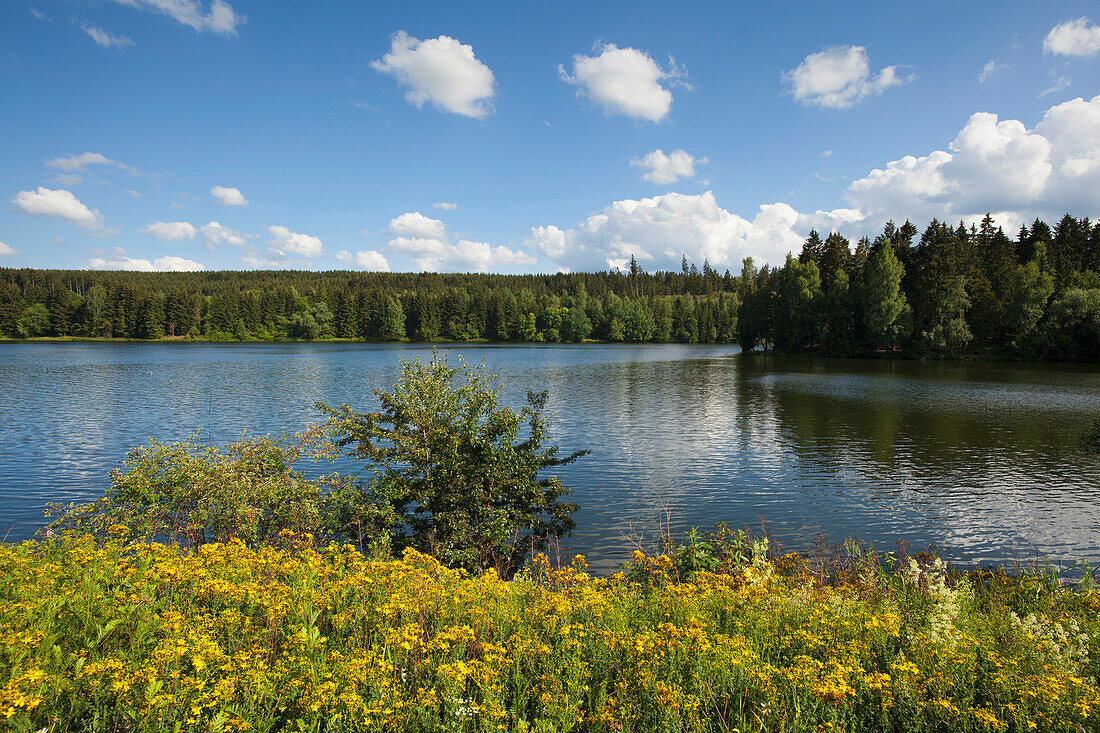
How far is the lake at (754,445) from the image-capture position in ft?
55.4

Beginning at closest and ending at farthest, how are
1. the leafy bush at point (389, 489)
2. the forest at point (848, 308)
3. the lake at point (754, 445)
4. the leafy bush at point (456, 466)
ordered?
the leafy bush at point (389, 489), the leafy bush at point (456, 466), the lake at point (754, 445), the forest at point (848, 308)

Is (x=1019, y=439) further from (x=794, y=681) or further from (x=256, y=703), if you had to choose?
(x=256, y=703)

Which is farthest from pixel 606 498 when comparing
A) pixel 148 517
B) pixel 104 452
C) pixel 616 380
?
pixel 616 380

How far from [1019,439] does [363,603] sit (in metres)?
33.8

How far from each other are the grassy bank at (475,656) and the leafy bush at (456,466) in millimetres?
4891

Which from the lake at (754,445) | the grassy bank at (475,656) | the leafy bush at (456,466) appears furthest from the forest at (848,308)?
the grassy bank at (475,656)

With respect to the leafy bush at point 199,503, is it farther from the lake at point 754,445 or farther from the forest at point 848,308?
the forest at point 848,308

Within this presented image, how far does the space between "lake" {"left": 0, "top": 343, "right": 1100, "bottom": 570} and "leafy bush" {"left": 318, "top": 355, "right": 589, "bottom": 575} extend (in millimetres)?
1733

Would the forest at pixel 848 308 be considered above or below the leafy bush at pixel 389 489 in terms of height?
above

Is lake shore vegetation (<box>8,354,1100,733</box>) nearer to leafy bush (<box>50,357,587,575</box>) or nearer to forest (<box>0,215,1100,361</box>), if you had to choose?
leafy bush (<box>50,357,587,575</box>)

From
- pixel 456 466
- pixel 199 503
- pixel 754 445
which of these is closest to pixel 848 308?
pixel 754 445

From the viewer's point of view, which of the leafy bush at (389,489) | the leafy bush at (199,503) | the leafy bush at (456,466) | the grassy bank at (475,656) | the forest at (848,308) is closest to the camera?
the grassy bank at (475,656)

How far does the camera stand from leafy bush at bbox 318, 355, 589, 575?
1205 centimetres

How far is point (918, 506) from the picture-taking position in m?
18.7
